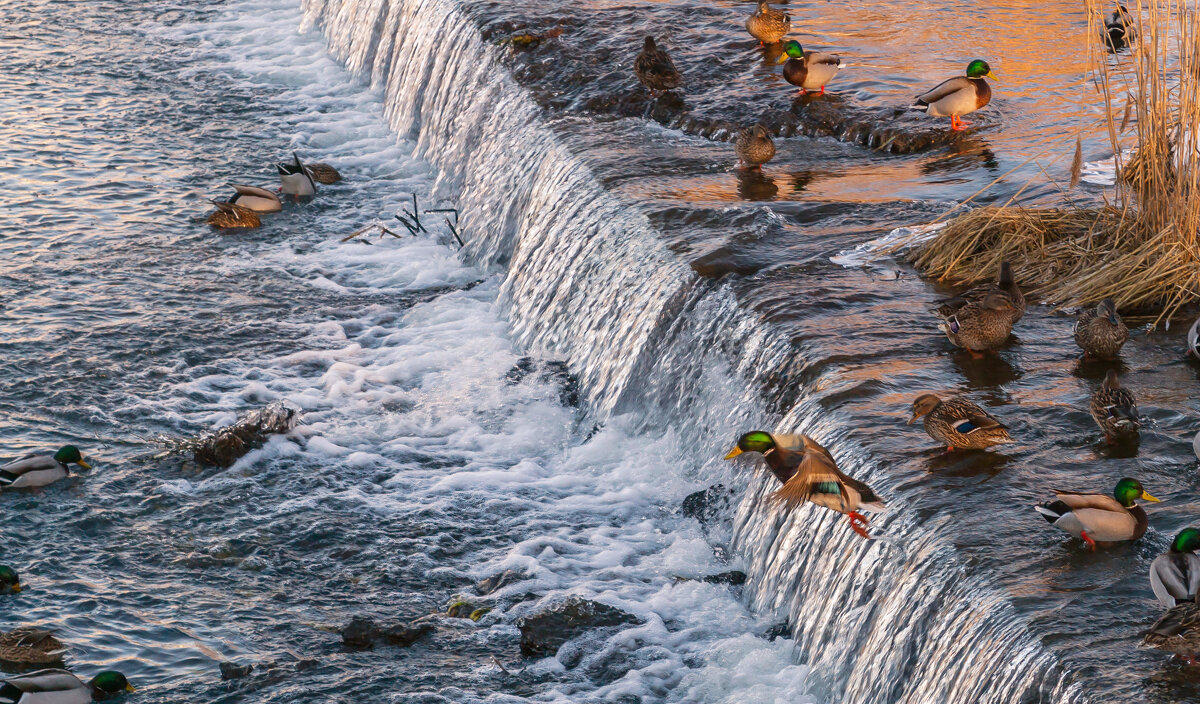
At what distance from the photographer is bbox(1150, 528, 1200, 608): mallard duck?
526 centimetres

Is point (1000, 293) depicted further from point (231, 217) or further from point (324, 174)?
point (324, 174)

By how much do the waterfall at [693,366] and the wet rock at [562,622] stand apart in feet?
2.69

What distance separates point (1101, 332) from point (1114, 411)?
96cm

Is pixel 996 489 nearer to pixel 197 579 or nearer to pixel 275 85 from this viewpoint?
pixel 197 579

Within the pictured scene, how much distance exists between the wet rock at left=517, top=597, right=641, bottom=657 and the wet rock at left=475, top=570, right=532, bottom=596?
475 millimetres

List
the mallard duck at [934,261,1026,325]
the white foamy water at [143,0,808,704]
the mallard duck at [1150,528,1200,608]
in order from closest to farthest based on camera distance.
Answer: the mallard duck at [1150,528,1200,608] → the white foamy water at [143,0,808,704] → the mallard duck at [934,261,1026,325]

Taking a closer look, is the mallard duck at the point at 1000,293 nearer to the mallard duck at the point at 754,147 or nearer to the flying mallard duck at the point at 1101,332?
the flying mallard duck at the point at 1101,332

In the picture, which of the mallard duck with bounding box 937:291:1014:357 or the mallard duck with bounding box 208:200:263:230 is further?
the mallard duck with bounding box 208:200:263:230

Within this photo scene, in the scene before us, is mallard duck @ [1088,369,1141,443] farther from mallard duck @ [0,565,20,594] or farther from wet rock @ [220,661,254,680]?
mallard duck @ [0,565,20,594]

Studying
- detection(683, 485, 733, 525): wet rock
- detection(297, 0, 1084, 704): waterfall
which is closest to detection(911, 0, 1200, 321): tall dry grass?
detection(297, 0, 1084, 704): waterfall

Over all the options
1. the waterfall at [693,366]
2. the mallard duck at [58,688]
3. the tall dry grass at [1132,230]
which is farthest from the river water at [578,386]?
the tall dry grass at [1132,230]

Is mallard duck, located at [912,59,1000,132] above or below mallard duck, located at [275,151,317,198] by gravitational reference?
above

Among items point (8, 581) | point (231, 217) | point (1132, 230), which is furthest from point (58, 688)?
point (231, 217)

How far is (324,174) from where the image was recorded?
50.3 ft
